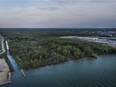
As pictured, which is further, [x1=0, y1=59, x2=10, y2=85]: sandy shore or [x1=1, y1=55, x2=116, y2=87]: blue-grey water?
[x1=0, y1=59, x2=10, y2=85]: sandy shore

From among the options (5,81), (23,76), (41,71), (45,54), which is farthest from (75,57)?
(5,81)

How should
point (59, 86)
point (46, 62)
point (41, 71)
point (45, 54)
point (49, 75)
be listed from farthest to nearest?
point (45, 54), point (46, 62), point (41, 71), point (49, 75), point (59, 86)

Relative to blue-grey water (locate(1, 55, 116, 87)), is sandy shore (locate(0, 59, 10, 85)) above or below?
above

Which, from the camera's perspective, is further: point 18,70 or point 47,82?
point 18,70

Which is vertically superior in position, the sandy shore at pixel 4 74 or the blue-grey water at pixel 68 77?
the sandy shore at pixel 4 74

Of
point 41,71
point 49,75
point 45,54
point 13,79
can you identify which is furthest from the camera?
point 45,54

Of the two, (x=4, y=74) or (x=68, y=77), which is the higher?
(x=4, y=74)

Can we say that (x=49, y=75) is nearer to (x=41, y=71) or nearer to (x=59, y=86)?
(x=41, y=71)

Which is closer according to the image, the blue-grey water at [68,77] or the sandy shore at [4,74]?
the blue-grey water at [68,77]
